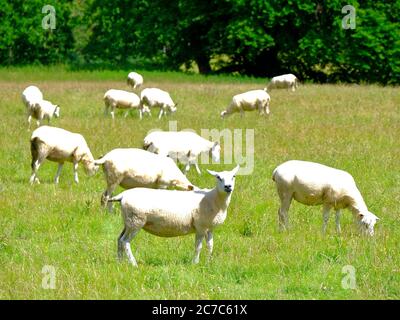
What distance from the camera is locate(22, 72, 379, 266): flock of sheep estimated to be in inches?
358

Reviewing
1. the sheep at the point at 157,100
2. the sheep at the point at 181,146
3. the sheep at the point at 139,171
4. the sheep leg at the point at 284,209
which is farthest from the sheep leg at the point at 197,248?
the sheep at the point at 157,100

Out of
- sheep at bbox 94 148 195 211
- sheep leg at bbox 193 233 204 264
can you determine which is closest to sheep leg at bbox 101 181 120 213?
sheep at bbox 94 148 195 211

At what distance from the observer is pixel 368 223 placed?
35.1 ft

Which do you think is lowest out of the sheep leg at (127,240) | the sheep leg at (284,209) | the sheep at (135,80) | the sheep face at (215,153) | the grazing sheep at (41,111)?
the sheep at (135,80)

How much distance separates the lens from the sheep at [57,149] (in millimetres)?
14344

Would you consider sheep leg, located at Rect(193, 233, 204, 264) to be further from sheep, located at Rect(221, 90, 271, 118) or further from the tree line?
the tree line

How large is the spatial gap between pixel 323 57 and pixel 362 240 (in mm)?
30291

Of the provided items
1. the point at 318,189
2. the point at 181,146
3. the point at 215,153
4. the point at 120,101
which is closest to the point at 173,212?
the point at 318,189

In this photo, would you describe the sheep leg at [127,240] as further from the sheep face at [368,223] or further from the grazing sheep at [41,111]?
the grazing sheep at [41,111]

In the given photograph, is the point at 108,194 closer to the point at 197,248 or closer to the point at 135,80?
the point at 197,248

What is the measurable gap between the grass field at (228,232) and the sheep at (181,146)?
35 cm

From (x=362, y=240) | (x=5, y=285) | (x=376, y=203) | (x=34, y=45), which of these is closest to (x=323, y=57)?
(x=34, y=45)

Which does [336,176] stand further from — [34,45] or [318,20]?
[34,45]

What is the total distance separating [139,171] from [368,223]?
330 centimetres
